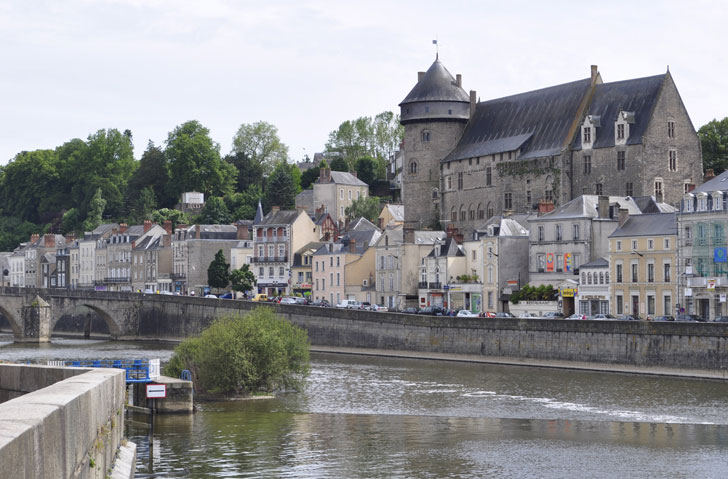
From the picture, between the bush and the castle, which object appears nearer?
the bush

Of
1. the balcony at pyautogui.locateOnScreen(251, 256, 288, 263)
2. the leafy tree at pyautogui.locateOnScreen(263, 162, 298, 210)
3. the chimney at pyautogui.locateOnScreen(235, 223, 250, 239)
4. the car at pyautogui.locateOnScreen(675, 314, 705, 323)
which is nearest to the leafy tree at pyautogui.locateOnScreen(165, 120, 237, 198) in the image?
the leafy tree at pyautogui.locateOnScreen(263, 162, 298, 210)

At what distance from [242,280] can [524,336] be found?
32927mm

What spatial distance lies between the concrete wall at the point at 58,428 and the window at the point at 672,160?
52.9 metres

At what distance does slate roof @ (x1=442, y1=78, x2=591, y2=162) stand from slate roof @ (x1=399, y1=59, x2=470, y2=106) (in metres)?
1.94

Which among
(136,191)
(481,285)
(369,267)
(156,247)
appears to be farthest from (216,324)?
(136,191)

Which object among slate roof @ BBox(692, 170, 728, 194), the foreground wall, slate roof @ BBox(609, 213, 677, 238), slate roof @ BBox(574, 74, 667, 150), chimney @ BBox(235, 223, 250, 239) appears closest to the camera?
the foreground wall

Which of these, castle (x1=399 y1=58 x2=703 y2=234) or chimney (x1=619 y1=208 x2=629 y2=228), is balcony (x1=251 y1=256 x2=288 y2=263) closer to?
castle (x1=399 y1=58 x2=703 y2=234)

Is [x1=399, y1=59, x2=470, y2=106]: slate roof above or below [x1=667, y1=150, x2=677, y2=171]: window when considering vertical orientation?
above

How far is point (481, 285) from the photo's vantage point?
188ft

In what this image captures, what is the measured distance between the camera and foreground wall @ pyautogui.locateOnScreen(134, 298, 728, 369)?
38750mm

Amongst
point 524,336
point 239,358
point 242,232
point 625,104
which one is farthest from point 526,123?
point 239,358

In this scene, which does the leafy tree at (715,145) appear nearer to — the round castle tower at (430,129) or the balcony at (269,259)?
the round castle tower at (430,129)

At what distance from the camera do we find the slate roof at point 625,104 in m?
62.8

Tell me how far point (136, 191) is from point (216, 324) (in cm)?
7387
